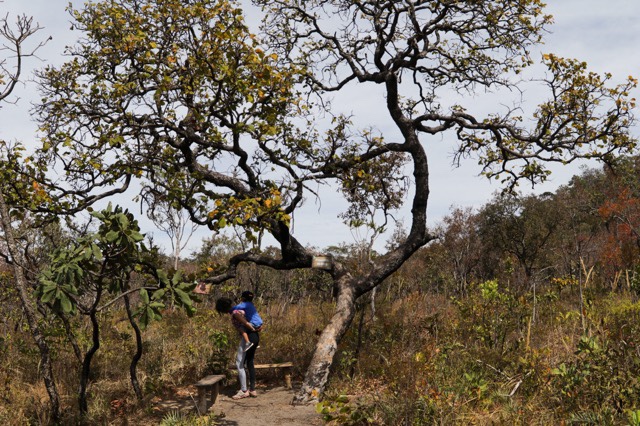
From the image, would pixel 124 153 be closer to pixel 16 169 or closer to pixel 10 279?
pixel 16 169

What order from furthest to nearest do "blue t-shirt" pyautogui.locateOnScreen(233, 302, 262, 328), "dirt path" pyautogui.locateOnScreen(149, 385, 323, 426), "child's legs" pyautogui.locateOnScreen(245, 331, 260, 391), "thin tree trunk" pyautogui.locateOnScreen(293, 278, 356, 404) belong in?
"blue t-shirt" pyautogui.locateOnScreen(233, 302, 262, 328)
"child's legs" pyautogui.locateOnScreen(245, 331, 260, 391)
"thin tree trunk" pyautogui.locateOnScreen(293, 278, 356, 404)
"dirt path" pyautogui.locateOnScreen(149, 385, 323, 426)

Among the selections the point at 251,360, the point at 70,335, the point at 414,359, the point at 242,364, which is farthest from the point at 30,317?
the point at 414,359

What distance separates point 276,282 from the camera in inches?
1101

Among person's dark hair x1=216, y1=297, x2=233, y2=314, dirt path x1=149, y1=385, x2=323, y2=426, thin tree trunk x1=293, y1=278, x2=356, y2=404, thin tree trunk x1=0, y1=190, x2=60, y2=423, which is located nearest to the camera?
thin tree trunk x1=0, y1=190, x2=60, y2=423

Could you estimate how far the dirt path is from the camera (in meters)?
7.74

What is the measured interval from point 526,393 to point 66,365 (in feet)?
24.7

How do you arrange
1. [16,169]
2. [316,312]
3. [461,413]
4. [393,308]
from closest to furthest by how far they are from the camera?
1. [461,413]
2. [16,169]
3. [393,308]
4. [316,312]

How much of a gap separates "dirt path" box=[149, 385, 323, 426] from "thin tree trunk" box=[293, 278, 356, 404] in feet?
0.90

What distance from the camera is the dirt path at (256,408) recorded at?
25.4 ft

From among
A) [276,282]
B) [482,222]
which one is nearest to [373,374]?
[276,282]

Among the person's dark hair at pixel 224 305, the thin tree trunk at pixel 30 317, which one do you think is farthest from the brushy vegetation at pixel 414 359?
the thin tree trunk at pixel 30 317

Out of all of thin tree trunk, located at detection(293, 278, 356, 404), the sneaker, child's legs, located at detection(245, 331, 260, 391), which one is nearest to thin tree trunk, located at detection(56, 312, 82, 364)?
the sneaker

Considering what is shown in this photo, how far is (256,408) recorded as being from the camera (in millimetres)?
8609

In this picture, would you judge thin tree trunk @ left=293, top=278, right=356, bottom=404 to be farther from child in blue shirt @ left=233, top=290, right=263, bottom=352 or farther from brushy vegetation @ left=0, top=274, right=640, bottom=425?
child in blue shirt @ left=233, top=290, right=263, bottom=352
